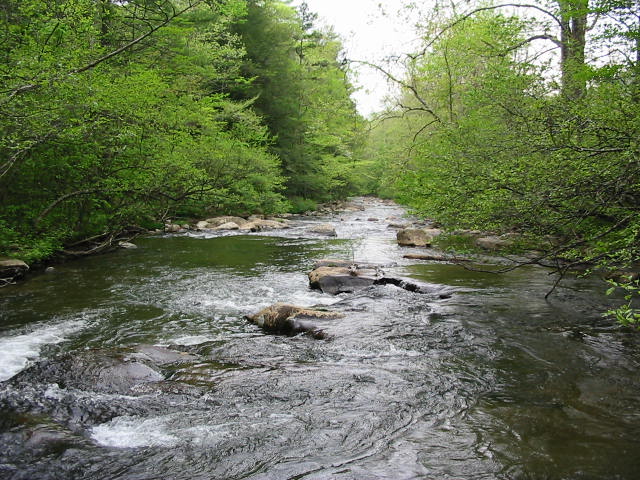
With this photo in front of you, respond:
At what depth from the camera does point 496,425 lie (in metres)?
4.02

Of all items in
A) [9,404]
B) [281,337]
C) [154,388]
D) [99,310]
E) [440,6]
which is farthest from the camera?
[440,6]

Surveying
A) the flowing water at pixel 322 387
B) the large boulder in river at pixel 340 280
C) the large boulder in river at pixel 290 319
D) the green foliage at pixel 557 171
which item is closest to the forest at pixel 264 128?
the green foliage at pixel 557 171

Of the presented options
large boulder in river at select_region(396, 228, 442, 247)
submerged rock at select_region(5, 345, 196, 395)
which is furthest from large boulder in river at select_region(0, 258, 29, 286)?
large boulder in river at select_region(396, 228, 442, 247)

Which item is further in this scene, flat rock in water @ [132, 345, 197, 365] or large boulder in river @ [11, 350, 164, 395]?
flat rock in water @ [132, 345, 197, 365]

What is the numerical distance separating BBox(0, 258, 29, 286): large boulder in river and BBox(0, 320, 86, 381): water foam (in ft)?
10.7

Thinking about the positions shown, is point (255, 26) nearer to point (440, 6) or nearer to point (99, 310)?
point (440, 6)

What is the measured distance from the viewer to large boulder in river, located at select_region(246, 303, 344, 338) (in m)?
6.79

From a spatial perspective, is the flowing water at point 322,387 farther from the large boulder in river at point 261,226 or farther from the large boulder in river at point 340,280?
the large boulder in river at point 261,226

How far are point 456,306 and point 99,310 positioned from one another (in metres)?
6.04

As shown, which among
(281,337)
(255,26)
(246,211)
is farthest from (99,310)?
(255,26)

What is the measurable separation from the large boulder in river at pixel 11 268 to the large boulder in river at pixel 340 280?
596 cm

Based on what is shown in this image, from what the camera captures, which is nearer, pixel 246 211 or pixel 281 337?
pixel 281 337

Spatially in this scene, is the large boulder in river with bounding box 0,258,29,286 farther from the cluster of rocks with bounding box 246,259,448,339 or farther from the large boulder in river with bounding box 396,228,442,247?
the large boulder in river with bounding box 396,228,442,247

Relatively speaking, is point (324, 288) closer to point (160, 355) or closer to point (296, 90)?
point (160, 355)
